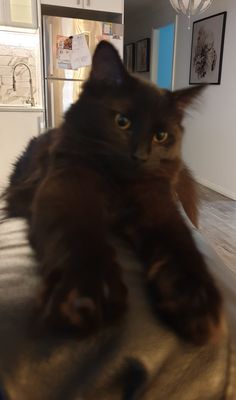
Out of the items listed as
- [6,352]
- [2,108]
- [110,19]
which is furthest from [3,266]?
[110,19]

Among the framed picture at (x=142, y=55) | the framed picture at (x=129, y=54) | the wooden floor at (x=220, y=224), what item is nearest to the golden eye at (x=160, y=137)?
the wooden floor at (x=220, y=224)

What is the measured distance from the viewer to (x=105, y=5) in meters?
3.31

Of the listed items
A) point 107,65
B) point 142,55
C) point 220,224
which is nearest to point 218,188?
point 220,224

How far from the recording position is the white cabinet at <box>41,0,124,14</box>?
3.16m

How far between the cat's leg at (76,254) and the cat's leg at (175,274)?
60 millimetres

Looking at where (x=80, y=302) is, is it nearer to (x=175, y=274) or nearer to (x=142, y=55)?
(x=175, y=274)

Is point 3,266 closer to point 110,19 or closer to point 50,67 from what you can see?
point 50,67

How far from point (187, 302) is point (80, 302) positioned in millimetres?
136

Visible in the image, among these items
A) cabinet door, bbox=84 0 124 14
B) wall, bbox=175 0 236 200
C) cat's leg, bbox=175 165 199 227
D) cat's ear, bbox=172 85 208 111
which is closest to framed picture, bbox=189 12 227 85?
wall, bbox=175 0 236 200

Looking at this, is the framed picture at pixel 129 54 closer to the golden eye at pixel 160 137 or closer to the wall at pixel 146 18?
the wall at pixel 146 18

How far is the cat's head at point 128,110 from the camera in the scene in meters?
0.63

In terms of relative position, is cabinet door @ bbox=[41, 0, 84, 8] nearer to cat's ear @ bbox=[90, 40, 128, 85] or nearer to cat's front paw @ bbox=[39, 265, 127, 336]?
cat's ear @ bbox=[90, 40, 128, 85]

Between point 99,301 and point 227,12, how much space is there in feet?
13.8

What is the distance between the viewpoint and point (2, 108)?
10.2 feet
